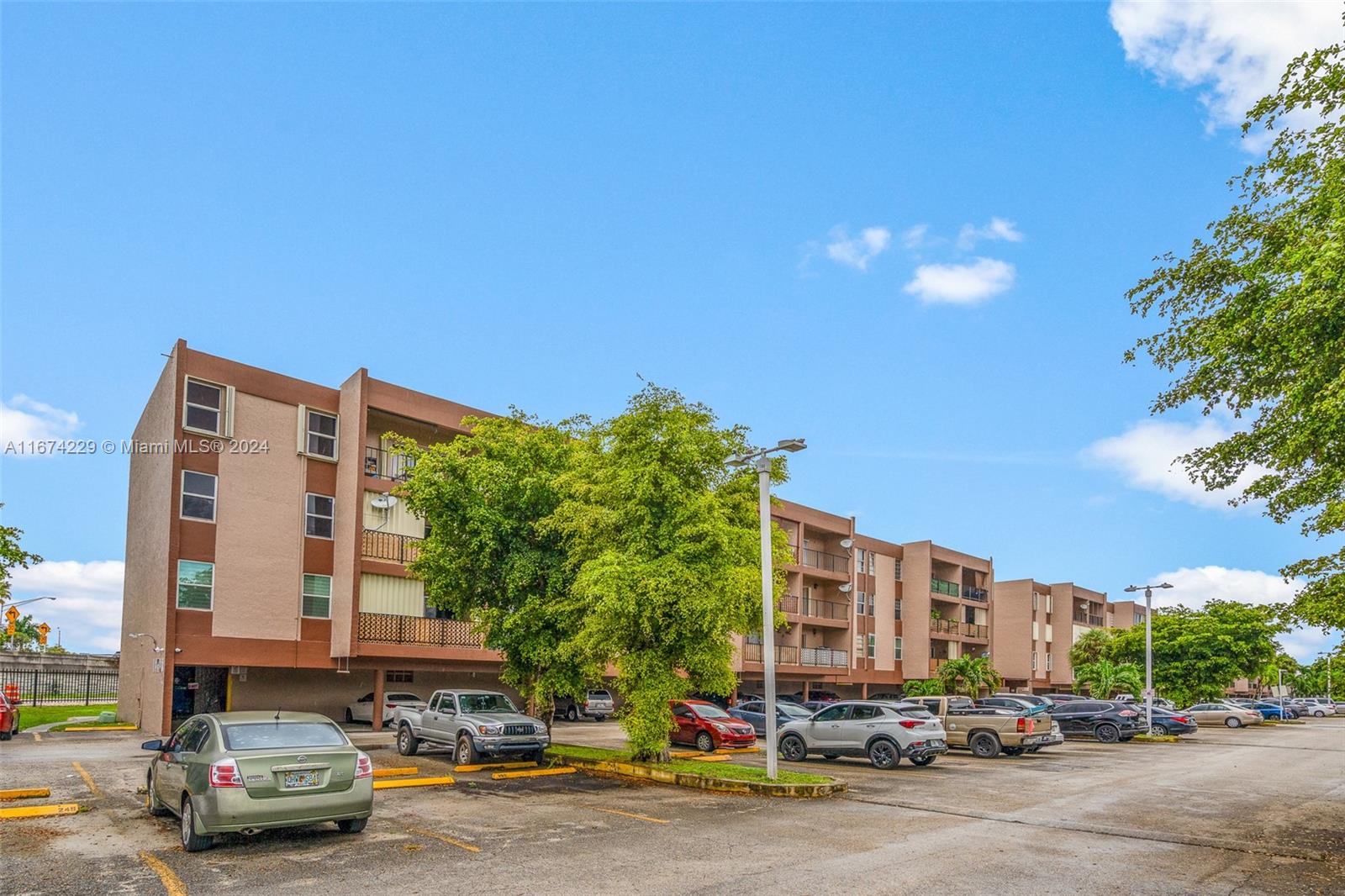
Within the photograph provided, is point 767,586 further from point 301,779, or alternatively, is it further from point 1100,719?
point 1100,719

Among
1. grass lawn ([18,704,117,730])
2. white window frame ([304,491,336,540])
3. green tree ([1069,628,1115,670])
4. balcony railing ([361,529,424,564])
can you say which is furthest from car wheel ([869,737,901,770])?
green tree ([1069,628,1115,670])

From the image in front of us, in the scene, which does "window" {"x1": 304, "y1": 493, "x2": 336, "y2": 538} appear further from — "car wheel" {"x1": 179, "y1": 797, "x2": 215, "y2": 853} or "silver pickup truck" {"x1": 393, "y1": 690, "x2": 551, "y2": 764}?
"car wheel" {"x1": 179, "y1": 797, "x2": 215, "y2": 853}

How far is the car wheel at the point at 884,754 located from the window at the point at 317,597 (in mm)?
17704

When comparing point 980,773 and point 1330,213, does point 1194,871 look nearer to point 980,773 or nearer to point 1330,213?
point 1330,213

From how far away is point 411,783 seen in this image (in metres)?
17.0

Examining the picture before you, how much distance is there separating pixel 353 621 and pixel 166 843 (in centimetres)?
1837

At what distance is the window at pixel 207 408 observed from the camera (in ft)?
92.3

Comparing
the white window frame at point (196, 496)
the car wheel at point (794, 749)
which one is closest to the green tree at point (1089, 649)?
the car wheel at point (794, 749)

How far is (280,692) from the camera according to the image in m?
31.8

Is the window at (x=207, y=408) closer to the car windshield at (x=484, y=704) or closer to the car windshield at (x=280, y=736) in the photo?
the car windshield at (x=484, y=704)

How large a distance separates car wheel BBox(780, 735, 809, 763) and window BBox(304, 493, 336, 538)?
53.2 ft

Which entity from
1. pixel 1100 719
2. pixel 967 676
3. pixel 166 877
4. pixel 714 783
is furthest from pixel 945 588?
pixel 166 877

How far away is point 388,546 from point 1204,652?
5205 centimetres

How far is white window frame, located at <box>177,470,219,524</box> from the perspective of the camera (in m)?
27.8
